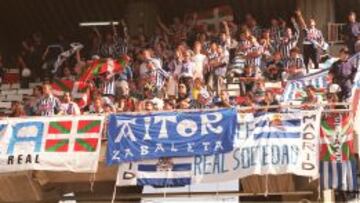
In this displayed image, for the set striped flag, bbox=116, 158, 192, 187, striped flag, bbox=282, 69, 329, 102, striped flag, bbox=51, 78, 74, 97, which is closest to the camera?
striped flag, bbox=116, 158, 192, 187

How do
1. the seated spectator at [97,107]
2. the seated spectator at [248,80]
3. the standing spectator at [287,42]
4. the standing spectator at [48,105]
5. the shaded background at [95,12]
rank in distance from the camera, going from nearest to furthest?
the seated spectator at [97,107] < the standing spectator at [48,105] < the seated spectator at [248,80] < the standing spectator at [287,42] < the shaded background at [95,12]

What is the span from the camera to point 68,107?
2088 centimetres

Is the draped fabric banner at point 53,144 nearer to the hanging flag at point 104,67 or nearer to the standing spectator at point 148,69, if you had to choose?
the standing spectator at point 148,69

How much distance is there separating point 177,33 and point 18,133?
7457 millimetres

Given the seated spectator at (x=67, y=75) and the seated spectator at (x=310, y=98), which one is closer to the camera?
the seated spectator at (x=310, y=98)

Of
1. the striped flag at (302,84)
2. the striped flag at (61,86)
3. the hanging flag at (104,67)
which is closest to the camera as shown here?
the striped flag at (302,84)

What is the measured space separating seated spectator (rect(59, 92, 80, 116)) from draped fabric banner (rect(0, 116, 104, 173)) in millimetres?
1153

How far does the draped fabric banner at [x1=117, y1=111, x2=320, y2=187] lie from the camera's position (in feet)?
58.1

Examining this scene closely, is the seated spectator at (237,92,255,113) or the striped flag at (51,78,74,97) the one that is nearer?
the seated spectator at (237,92,255,113)

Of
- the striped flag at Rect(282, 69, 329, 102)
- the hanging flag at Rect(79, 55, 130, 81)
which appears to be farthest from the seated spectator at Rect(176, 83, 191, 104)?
the hanging flag at Rect(79, 55, 130, 81)

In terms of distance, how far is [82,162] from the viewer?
18.8 meters

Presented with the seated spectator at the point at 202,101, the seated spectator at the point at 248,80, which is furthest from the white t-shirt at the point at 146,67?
the seated spectator at the point at 248,80

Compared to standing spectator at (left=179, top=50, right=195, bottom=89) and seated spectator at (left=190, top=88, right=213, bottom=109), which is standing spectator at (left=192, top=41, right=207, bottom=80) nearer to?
standing spectator at (left=179, top=50, right=195, bottom=89)

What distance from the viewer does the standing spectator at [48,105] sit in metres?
20.9
